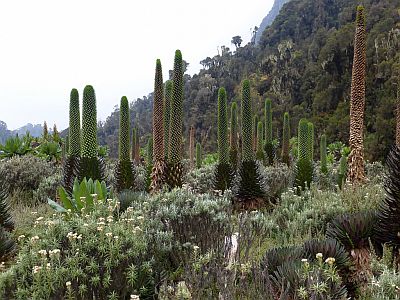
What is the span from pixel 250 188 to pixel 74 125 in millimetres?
5135

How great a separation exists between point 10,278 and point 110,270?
3.34 feet

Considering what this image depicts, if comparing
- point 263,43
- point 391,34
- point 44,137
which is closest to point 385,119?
point 391,34

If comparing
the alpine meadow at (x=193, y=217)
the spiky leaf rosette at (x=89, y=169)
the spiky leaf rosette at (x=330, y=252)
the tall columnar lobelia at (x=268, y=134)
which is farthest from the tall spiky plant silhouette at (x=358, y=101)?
the tall columnar lobelia at (x=268, y=134)

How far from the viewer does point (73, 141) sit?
12.3 metres

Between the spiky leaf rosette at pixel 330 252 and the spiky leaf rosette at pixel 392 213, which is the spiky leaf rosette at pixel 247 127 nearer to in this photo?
the spiky leaf rosette at pixel 392 213

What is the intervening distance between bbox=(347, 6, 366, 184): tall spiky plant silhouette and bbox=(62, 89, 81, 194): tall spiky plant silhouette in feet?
21.5

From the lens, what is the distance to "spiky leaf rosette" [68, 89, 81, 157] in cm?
1226

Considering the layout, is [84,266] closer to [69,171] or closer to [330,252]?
[330,252]

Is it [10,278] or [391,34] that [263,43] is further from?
[10,278]

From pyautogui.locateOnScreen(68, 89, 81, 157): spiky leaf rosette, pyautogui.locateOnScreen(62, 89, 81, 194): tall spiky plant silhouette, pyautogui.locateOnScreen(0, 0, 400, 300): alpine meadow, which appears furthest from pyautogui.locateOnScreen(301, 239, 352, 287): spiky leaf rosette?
pyautogui.locateOnScreen(68, 89, 81, 157): spiky leaf rosette

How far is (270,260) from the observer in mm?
4984

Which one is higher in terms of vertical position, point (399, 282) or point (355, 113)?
point (355, 113)

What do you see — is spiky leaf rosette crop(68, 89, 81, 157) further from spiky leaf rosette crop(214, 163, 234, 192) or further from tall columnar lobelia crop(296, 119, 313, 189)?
tall columnar lobelia crop(296, 119, 313, 189)

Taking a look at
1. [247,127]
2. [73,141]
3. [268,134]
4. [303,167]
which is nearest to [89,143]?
[73,141]
